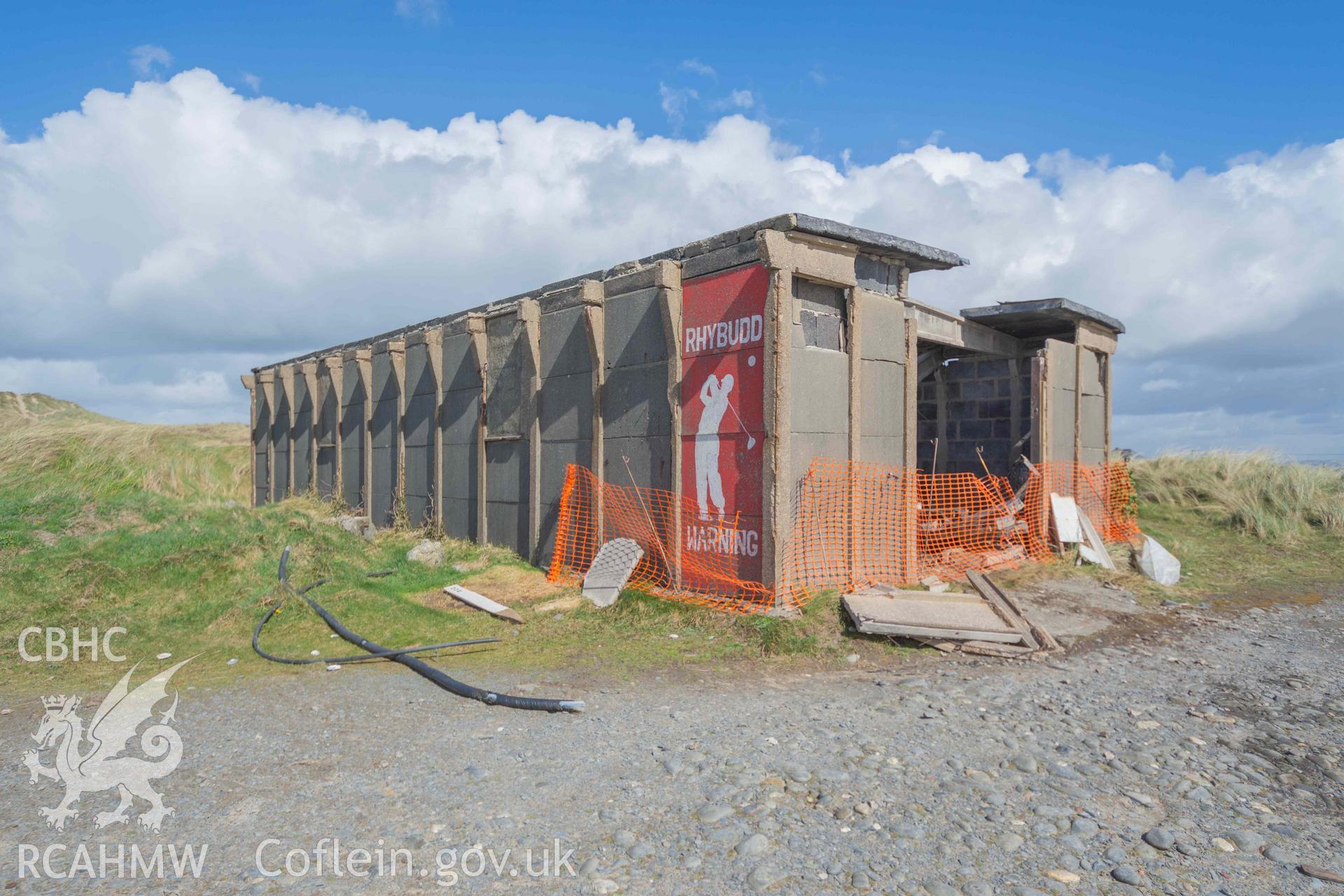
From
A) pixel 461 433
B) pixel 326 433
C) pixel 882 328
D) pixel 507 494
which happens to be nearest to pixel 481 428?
pixel 461 433

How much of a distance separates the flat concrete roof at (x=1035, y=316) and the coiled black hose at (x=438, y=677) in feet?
29.6

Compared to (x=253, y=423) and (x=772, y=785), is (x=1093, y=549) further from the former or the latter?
(x=253, y=423)

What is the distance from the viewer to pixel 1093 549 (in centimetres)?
1143


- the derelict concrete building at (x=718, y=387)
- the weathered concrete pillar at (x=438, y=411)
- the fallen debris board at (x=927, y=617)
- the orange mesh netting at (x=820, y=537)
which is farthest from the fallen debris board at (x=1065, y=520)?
the weathered concrete pillar at (x=438, y=411)

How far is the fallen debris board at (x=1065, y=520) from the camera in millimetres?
11516

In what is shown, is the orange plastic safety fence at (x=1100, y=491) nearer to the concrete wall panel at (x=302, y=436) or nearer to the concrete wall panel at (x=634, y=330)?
the concrete wall panel at (x=634, y=330)

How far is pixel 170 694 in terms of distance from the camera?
20.6 feet

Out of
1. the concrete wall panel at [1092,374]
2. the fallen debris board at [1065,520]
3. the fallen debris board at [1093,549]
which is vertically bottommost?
the fallen debris board at [1093,549]

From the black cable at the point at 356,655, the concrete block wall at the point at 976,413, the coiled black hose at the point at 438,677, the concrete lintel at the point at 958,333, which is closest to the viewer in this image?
the coiled black hose at the point at 438,677

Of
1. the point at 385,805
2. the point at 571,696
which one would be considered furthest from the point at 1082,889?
the point at 571,696

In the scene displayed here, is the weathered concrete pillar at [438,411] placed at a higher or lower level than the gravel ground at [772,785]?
higher

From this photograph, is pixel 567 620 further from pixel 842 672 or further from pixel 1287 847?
pixel 1287 847

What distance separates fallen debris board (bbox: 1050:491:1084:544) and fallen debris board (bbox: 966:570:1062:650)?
2.38m

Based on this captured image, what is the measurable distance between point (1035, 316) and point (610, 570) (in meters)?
7.59
